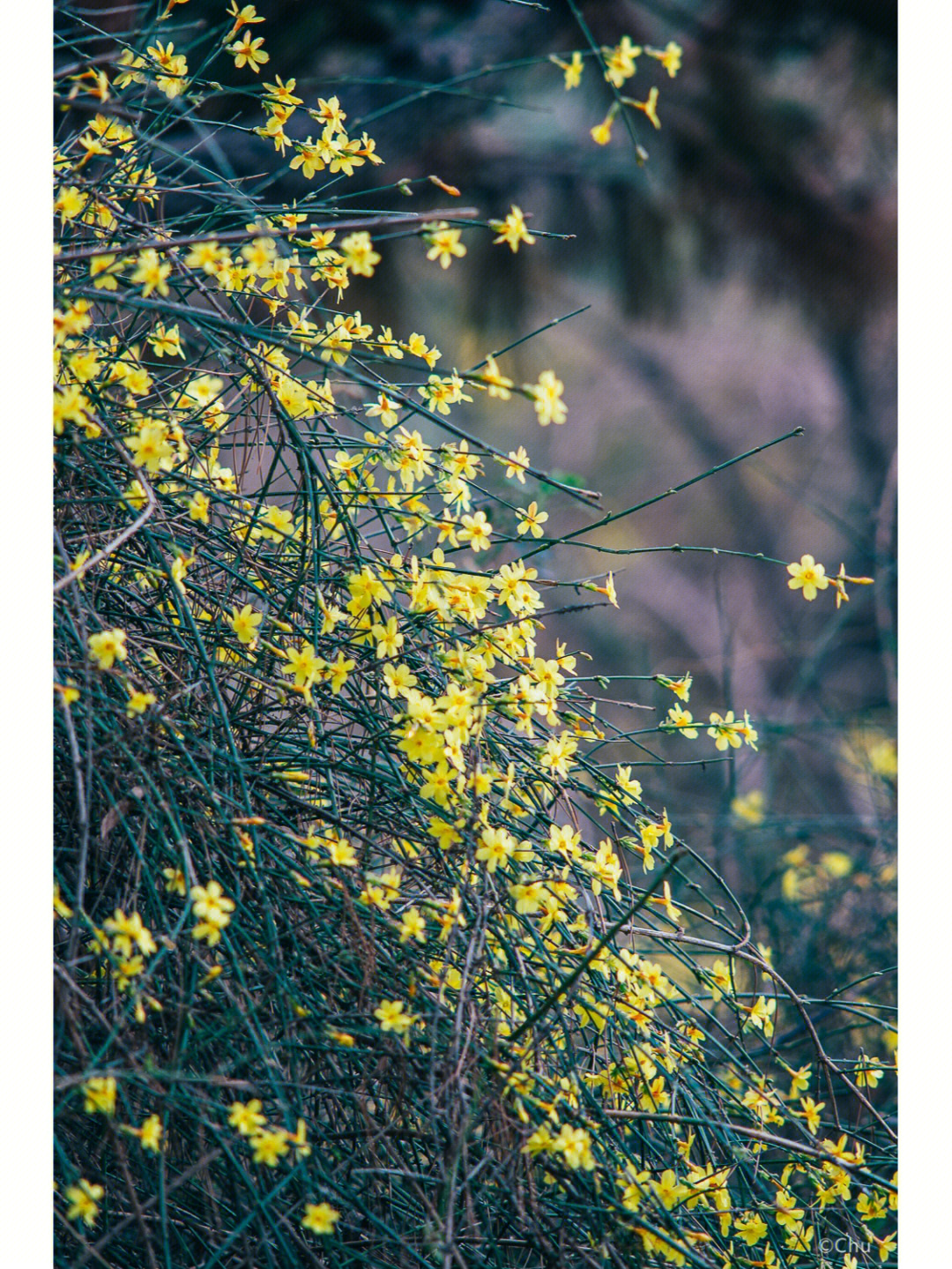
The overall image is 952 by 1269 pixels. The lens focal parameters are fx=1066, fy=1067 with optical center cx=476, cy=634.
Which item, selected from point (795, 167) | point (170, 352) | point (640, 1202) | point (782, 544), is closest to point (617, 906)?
point (640, 1202)

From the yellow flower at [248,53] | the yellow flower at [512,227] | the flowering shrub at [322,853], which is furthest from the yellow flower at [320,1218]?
the yellow flower at [248,53]

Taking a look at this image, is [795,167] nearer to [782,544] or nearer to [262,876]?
[262,876]

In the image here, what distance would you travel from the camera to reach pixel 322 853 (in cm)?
69

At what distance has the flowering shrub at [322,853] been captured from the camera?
67 centimetres

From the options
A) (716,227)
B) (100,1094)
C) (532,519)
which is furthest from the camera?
(716,227)

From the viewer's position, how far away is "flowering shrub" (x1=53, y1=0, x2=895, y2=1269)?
67 centimetres

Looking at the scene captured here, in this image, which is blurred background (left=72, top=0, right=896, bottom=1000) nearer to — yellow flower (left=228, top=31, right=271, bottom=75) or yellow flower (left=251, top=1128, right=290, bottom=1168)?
yellow flower (left=228, top=31, right=271, bottom=75)

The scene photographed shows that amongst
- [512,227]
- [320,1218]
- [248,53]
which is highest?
[248,53]

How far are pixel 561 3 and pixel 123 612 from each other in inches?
58.8

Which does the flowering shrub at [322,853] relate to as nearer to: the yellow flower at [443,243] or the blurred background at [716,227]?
the yellow flower at [443,243]

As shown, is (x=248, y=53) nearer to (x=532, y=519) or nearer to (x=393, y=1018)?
(x=532, y=519)

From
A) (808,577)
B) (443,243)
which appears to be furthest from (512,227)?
(808,577)
